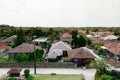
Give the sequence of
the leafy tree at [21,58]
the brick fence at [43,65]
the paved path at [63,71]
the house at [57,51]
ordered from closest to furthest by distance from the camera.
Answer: the paved path at [63,71] → the brick fence at [43,65] → the leafy tree at [21,58] → the house at [57,51]

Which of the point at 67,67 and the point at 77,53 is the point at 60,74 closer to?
the point at 67,67

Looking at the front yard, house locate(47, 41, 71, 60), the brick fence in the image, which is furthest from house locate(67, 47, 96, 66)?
the front yard

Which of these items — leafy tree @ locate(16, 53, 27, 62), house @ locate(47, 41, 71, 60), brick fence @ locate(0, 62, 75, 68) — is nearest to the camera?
brick fence @ locate(0, 62, 75, 68)

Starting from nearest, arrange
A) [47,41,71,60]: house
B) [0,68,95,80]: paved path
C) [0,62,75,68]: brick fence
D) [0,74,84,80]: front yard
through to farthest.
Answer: [0,74,84,80]: front yard
[0,68,95,80]: paved path
[0,62,75,68]: brick fence
[47,41,71,60]: house

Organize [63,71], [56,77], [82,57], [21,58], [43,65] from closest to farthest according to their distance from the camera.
A: [56,77], [63,71], [43,65], [82,57], [21,58]

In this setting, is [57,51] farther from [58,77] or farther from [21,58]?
[58,77]

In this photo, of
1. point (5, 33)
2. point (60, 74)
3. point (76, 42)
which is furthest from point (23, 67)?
point (5, 33)

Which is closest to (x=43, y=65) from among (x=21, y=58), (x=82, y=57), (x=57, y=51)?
(x=21, y=58)

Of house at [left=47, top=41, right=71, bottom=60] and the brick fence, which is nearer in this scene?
the brick fence

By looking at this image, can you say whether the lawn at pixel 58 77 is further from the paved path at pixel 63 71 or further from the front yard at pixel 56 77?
the paved path at pixel 63 71

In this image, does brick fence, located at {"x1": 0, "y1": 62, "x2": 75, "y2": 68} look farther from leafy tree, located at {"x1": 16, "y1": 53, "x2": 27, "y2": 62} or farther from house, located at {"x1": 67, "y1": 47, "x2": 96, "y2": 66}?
leafy tree, located at {"x1": 16, "y1": 53, "x2": 27, "y2": 62}

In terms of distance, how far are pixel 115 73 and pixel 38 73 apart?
38.2ft

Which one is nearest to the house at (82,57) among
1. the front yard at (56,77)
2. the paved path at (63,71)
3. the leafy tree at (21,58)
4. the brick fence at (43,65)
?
the brick fence at (43,65)

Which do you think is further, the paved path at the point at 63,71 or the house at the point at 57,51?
the house at the point at 57,51
